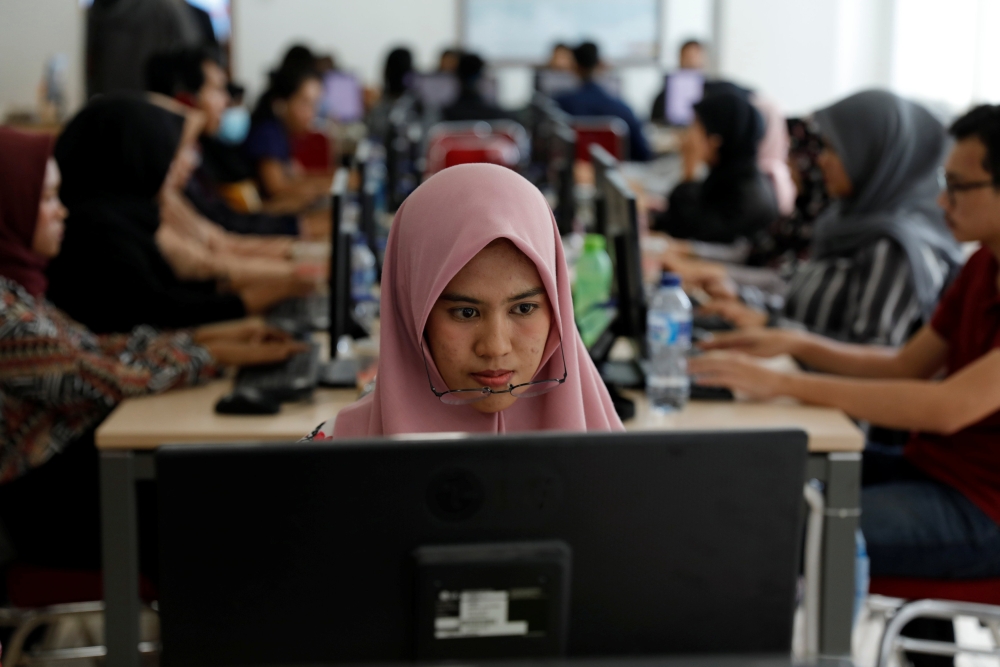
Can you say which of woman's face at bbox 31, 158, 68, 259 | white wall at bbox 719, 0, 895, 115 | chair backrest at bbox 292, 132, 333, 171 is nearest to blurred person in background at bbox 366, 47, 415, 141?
chair backrest at bbox 292, 132, 333, 171

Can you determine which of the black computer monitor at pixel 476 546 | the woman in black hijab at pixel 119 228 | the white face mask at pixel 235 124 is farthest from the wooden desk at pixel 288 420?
the white face mask at pixel 235 124

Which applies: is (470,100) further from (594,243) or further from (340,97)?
(594,243)

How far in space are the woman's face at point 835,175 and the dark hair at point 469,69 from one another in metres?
4.88

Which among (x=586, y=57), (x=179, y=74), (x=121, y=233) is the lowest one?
(x=121, y=233)

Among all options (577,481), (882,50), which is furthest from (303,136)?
(577,481)

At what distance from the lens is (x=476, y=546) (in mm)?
639

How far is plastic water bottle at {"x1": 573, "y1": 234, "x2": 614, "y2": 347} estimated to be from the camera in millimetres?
2289

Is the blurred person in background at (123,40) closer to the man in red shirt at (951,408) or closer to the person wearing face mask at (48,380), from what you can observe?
the person wearing face mask at (48,380)

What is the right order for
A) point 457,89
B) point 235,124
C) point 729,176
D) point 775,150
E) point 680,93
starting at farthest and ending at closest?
point 457,89 < point 680,93 < point 235,124 < point 775,150 < point 729,176

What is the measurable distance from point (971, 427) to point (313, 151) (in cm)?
500

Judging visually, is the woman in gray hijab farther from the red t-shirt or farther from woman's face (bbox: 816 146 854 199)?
the red t-shirt

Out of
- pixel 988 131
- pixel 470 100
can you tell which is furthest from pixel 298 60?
pixel 988 131

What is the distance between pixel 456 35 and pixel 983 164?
7835 millimetres

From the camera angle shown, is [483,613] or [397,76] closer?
[483,613]
